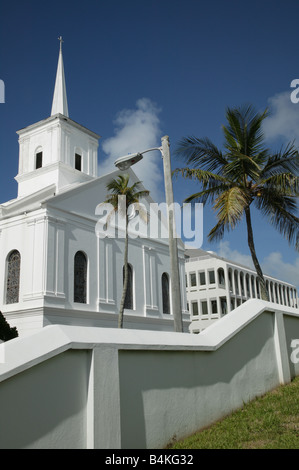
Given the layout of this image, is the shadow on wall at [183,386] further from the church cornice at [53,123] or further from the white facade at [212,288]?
the white facade at [212,288]

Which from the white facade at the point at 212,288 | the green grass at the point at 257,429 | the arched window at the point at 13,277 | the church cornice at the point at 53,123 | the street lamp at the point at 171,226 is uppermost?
the church cornice at the point at 53,123

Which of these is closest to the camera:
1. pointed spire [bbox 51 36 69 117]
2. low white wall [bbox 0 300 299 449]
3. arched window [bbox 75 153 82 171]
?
low white wall [bbox 0 300 299 449]

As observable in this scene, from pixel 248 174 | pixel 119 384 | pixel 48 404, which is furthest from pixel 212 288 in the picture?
pixel 48 404

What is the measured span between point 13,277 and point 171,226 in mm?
16907

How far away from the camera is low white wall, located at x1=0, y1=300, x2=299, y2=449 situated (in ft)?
13.6

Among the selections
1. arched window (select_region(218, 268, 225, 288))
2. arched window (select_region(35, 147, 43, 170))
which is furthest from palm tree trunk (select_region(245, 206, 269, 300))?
arched window (select_region(218, 268, 225, 288))

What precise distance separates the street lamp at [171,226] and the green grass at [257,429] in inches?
89.3

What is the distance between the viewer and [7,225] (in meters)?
25.6

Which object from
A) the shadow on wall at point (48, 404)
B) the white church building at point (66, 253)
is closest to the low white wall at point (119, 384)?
the shadow on wall at point (48, 404)

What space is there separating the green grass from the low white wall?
0.56 ft

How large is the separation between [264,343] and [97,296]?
17945mm

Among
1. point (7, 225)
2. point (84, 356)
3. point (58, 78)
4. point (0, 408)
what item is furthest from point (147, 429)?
point (58, 78)

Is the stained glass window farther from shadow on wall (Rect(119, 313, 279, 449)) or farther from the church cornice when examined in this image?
shadow on wall (Rect(119, 313, 279, 449))

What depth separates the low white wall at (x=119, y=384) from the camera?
414 cm
